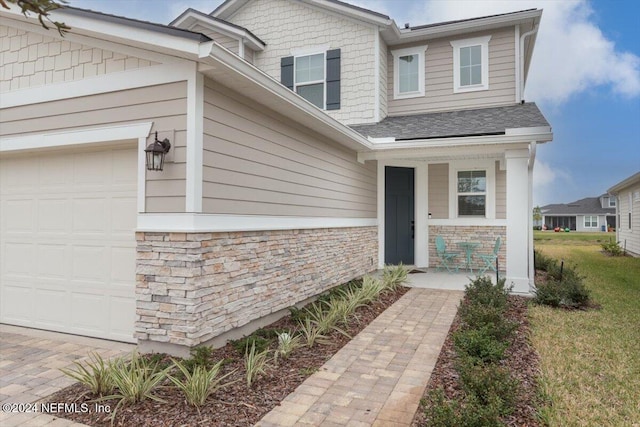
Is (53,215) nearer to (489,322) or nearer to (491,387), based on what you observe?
(491,387)

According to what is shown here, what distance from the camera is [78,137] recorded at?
184 inches

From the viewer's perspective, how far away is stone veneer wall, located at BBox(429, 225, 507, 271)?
32.5 ft

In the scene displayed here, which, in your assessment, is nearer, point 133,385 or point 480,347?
point 133,385

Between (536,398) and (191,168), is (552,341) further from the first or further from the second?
(191,168)

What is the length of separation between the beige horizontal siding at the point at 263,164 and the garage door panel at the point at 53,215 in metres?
2.17

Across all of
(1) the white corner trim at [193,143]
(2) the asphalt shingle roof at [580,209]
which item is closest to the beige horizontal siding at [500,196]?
(1) the white corner trim at [193,143]

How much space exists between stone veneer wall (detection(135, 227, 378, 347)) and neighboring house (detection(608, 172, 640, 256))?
49.8ft

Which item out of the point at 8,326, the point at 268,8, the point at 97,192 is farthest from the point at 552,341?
the point at 268,8

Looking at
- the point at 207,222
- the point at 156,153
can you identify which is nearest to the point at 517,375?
the point at 207,222

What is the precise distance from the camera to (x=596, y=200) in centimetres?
5525

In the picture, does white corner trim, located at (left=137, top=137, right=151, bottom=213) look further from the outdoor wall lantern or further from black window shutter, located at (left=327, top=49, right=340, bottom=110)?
black window shutter, located at (left=327, top=49, right=340, bottom=110)

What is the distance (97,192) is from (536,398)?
197 inches

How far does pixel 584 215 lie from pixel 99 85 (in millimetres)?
60093

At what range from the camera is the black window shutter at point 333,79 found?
10.6 meters
